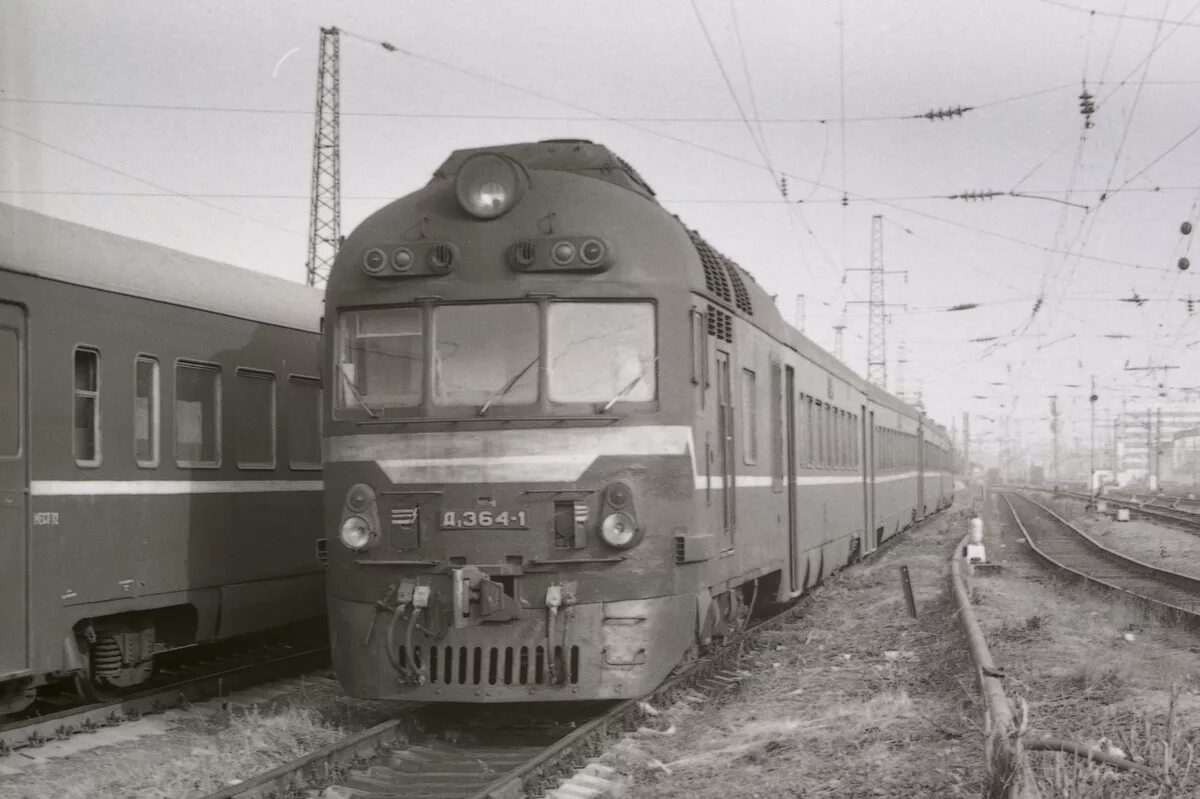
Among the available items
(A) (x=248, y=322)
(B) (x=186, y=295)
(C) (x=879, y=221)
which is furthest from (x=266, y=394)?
(C) (x=879, y=221)

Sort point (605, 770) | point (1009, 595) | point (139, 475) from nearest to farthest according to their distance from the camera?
point (605, 770), point (139, 475), point (1009, 595)

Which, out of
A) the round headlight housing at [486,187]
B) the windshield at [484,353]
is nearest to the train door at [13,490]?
the windshield at [484,353]

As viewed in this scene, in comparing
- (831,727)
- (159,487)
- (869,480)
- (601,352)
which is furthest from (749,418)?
(869,480)

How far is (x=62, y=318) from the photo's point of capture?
30.3 ft

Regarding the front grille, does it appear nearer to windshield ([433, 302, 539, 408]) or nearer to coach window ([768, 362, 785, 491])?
windshield ([433, 302, 539, 408])

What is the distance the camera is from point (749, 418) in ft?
35.5

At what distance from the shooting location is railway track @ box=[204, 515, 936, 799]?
7.02 meters

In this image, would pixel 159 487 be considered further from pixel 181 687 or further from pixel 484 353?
pixel 484 353

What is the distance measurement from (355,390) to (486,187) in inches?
63.4

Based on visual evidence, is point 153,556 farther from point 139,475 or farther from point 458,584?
point 458,584

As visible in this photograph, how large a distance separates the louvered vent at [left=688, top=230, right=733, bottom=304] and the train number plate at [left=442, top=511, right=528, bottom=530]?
7.32 feet

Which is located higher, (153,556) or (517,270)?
(517,270)

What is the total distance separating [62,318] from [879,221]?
40916 millimetres

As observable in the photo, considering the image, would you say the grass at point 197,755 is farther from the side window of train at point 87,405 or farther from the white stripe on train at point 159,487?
the side window of train at point 87,405
